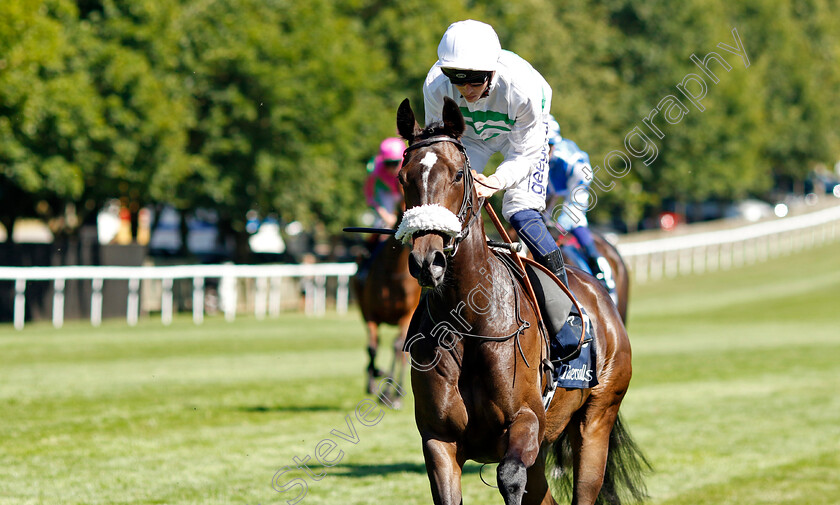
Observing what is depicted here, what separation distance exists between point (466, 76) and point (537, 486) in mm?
2065

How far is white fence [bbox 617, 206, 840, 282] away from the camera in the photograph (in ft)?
111

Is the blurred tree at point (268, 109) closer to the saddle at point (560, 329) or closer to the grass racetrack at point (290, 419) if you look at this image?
the grass racetrack at point (290, 419)

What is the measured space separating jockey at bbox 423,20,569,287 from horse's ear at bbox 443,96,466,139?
28cm

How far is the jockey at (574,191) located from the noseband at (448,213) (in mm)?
3108

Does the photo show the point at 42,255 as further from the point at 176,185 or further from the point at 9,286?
the point at 176,185

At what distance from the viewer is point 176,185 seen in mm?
24875

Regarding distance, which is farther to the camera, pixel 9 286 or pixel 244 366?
pixel 9 286

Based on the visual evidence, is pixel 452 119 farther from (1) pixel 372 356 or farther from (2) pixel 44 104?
(2) pixel 44 104

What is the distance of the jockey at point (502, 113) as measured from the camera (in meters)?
5.11

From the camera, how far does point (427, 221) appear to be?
4512mm

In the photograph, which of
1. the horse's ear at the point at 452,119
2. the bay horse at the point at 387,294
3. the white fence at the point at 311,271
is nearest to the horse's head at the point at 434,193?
the horse's ear at the point at 452,119

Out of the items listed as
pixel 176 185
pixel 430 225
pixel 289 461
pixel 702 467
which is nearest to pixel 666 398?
pixel 702 467

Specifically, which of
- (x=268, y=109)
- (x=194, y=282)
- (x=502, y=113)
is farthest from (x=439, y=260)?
(x=268, y=109)

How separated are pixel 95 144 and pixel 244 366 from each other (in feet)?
26.8
